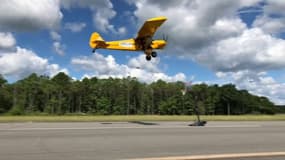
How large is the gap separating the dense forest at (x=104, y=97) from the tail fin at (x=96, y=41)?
70.5 m

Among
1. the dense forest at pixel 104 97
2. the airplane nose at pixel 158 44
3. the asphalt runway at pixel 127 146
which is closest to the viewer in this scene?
the asphalt runway at pixel 127 146

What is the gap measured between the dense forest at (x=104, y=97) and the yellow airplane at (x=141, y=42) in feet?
230

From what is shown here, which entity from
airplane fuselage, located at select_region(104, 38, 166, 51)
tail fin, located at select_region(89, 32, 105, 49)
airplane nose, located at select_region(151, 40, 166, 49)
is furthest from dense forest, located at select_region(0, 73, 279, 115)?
tail fin, located at select_region(89, 32, 105, 49)

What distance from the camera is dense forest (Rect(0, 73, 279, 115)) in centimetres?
9900

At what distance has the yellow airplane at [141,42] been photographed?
24.4 m

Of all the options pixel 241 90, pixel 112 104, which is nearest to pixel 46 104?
pixel 112 104

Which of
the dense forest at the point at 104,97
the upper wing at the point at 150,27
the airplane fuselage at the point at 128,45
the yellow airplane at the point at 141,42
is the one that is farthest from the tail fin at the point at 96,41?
the dense forest at the point at 104,97

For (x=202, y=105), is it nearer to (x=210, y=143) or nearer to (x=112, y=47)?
(x=112, y=47)

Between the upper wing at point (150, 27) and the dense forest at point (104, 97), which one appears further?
the dense forest at point (104, 97)

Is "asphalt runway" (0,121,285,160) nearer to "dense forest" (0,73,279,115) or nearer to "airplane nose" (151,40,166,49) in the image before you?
"airplane nose" (151,40,166,49)

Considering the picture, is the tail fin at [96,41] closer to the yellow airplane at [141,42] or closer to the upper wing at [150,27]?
the yellow airplane at [141,42]

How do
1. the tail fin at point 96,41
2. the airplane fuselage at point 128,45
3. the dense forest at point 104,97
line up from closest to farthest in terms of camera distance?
the tail fin at point 96,41 → the airplane fuselage at point 128,45 → the dense forest at point 104,97

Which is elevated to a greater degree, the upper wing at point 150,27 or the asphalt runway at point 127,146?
the upper wing at point 150,27

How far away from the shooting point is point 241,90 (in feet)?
421
